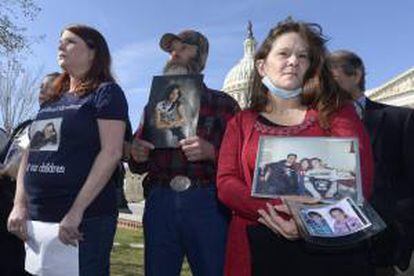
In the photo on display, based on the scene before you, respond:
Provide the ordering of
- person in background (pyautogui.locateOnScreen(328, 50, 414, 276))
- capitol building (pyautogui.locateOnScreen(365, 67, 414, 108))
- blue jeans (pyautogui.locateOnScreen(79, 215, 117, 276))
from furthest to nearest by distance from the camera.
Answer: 1. capitol building (pyautogui.locateOnScreen(365, 67, 414, 108))
2. person in background (pyautogui.locateOnScreen(328, 50, 414, 276))
3. blue jeans (pyautogui.locateOnScreen(79, 215, 117, 276))

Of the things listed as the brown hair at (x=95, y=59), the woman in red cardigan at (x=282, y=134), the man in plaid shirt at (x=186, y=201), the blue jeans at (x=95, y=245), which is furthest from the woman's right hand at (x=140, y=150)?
the woman in red cardigan at (x=282, y=134)

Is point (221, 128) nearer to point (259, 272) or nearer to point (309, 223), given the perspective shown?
point (259, 272)

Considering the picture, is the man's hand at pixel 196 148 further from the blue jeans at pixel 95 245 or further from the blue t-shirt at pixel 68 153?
the blue jeans at pixel 95 245

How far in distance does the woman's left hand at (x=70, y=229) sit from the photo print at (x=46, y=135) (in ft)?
1.42

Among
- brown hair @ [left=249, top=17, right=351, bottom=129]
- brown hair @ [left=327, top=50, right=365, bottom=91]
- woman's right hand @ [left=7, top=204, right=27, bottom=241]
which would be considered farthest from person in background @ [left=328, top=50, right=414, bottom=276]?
woman's right hand @ [left=7, top=204, right=27, bottom=241]

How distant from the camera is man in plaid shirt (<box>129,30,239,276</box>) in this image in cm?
394

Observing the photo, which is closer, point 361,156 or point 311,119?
point 361,156

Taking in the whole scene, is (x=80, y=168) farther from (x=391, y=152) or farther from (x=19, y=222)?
(x=391, y=152)

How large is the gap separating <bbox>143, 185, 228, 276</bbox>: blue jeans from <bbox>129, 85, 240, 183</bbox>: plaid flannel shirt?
0.41 ft

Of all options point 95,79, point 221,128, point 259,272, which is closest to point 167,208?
point 221,128

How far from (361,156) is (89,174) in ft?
5.04

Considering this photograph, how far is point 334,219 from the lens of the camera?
8.31 feet

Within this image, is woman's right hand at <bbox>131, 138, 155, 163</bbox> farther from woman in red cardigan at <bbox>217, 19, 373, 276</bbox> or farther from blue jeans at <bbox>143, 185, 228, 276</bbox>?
woman in red cardigan at <bbox>217, 19, 373, 276</bbox>

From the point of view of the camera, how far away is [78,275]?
11.0ft
